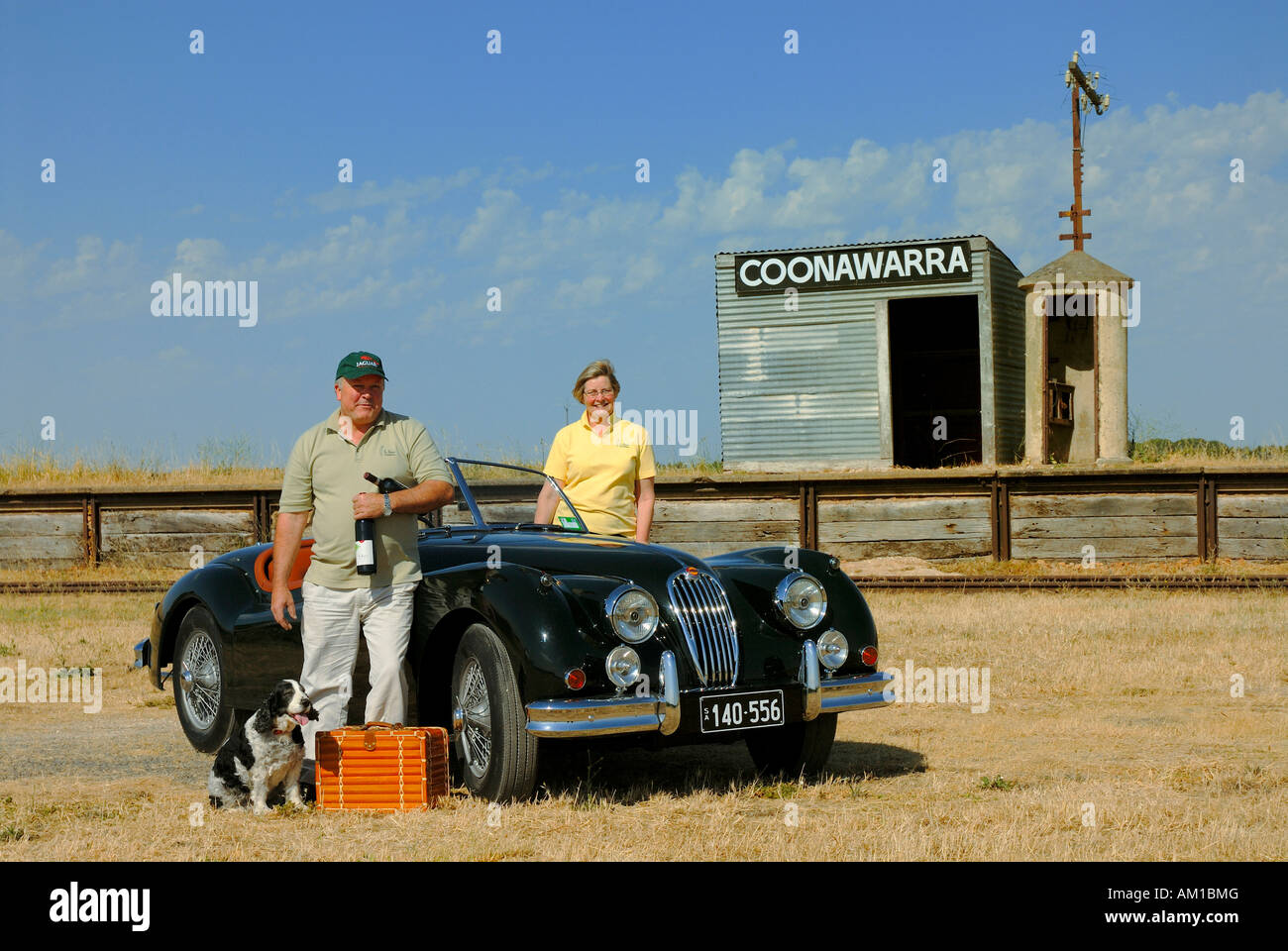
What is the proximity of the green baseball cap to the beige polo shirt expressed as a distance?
0.26 metres

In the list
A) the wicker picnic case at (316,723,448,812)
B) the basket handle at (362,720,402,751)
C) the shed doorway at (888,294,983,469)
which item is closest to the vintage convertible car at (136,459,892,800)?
the wicker picnic case at (316,723,448,812)

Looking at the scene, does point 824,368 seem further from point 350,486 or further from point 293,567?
point 350,486

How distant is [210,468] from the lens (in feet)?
79.9

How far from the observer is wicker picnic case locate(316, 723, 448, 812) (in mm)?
6051

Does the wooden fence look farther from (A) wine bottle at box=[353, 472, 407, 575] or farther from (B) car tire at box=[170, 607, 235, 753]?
(A) wine bottle at box=[353, 472, 407, 575]

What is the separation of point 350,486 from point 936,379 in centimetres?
2797

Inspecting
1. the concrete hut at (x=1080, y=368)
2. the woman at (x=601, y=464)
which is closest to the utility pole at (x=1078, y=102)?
the concrete hut at (x=1080, y=368)

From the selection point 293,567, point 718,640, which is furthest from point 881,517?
point 718,640

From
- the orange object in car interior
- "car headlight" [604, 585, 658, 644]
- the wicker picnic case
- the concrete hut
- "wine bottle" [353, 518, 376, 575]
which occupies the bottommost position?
the wicker picnic case

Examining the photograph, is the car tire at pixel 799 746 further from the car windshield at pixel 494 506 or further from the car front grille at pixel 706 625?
the car windshield at pixel 494 506

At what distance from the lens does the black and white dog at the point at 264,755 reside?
616cm

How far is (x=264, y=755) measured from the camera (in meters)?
6.16
